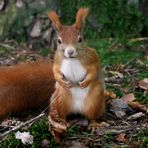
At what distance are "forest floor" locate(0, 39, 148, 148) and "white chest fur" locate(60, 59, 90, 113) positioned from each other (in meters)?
0.13

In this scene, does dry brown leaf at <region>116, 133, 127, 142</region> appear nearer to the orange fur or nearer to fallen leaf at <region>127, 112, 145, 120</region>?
fallen leaf at <region>127, 112, 145, 120</region>

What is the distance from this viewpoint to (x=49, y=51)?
5.89 meters

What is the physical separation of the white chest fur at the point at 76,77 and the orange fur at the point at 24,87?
0.30 meters

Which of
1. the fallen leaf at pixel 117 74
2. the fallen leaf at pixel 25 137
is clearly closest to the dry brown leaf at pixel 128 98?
the fallen leaf at pixel 117 74

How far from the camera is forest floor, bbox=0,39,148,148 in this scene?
3633 millimetres

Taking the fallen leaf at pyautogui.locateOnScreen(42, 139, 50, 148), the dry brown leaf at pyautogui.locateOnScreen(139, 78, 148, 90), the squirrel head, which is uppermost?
the squirrel head

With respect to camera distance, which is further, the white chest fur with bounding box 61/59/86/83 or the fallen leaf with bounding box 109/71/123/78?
the fallen leaf with bounding box 109/71/123/78

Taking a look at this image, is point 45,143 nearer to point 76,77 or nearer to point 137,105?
point 76,77

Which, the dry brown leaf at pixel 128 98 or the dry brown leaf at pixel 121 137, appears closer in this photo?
the dry brown leaf at pixel 121 137

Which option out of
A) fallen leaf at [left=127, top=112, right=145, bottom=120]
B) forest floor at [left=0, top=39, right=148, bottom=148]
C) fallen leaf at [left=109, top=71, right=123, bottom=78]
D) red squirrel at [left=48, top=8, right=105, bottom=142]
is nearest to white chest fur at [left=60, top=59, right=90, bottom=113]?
red squirrel at [left=48, top=8, right=105, bottom=142]

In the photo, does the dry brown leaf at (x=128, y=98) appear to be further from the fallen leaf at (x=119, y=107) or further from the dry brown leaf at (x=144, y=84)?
the dry brown leaf at (x=144, y=84)

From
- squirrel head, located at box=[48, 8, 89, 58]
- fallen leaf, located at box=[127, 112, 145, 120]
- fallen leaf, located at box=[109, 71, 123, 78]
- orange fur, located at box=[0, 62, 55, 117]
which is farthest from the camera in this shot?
fallen leaf, located at box=[109, 71, 123, 78]

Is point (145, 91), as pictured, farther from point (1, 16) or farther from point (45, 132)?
point (1, 16)

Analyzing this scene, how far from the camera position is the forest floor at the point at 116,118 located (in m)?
3.63
